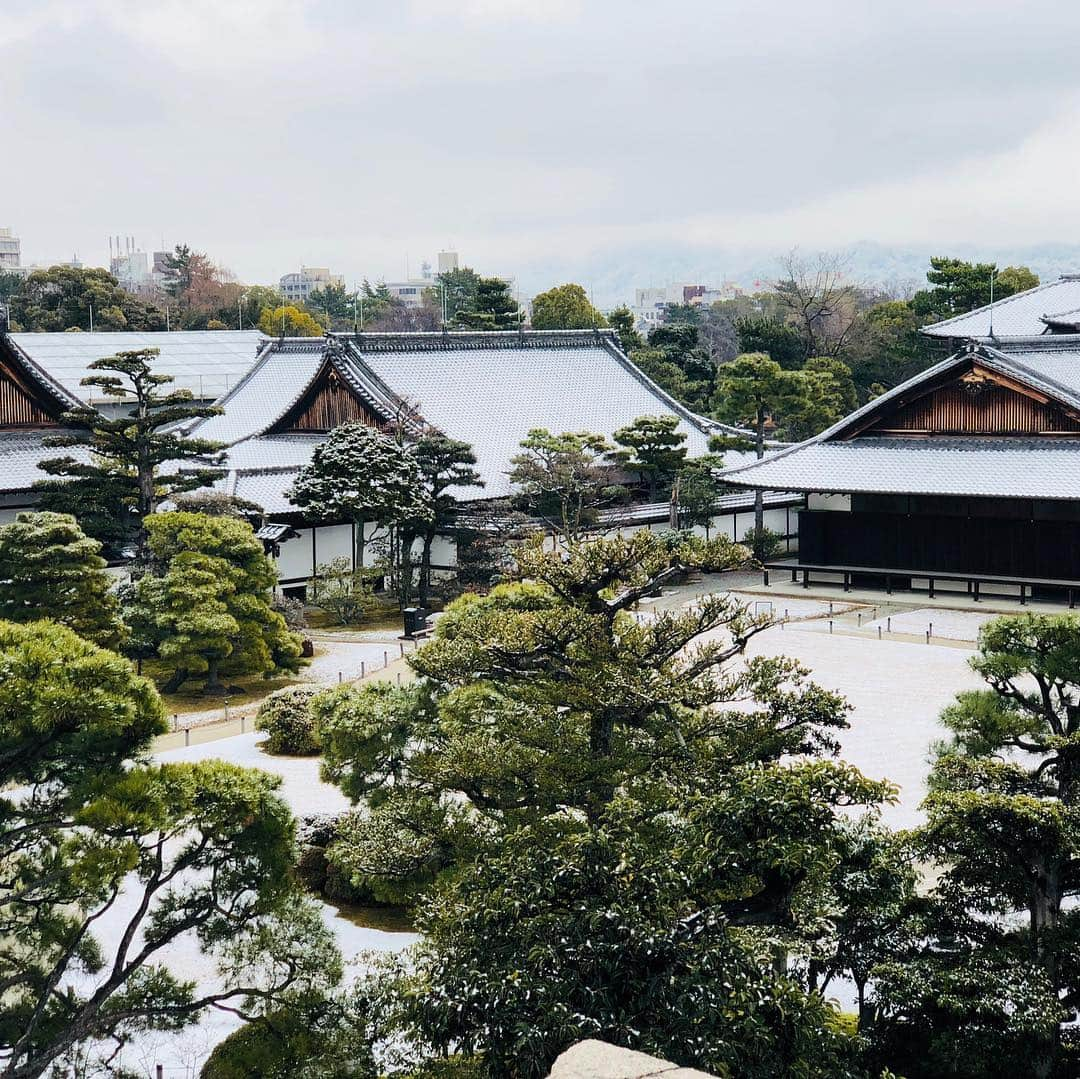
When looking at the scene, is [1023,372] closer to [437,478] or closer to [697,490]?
[697,490]

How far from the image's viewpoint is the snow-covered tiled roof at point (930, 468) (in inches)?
1271

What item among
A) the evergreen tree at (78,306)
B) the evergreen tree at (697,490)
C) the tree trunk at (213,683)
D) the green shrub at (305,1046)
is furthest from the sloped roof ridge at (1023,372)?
the evergreen tree at (78,306)

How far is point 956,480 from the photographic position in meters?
33.3

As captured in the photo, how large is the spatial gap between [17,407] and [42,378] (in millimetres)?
994

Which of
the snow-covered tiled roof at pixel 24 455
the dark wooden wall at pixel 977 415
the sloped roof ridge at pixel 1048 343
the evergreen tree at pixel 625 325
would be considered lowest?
the snow-covered tiled roof at pixel 24 455

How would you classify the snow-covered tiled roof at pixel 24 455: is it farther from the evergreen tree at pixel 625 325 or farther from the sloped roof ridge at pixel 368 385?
the evergreen tree at pixel 625 325

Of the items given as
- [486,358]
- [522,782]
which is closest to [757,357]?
[486,358]

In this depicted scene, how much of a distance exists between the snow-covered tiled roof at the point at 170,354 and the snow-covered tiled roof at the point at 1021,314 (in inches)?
977

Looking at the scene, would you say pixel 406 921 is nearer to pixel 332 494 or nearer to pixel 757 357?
pixel 332 494

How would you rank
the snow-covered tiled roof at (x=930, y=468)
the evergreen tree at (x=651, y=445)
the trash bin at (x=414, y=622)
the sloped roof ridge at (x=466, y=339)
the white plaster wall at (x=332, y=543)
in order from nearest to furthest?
the trash bin at (x=414, y=622) → the snow-covered tiled roof at (x=930, y=468) → the white plaster wall at (x=332, y=543) → the evergreen tree at (x=651, y=445) → the sloped roof ridge at (x=466, y=339)

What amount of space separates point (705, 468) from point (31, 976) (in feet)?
98.7

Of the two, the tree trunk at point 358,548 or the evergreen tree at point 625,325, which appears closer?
the tree trunk at point 358,548

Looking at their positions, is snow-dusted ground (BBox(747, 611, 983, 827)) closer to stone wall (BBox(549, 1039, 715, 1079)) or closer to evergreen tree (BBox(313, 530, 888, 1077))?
evergreen tree (BBox(313, 530, 888, 1077))

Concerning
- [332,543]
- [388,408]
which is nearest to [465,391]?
[388,408]
